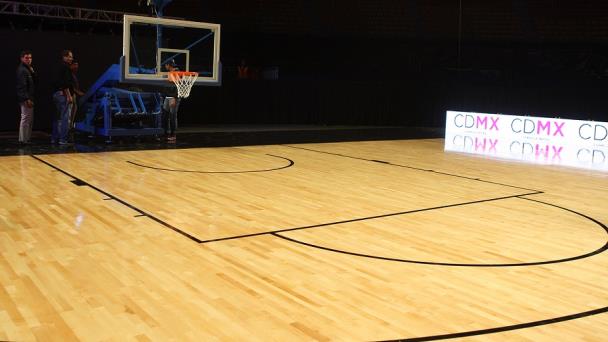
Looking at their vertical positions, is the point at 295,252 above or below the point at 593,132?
below

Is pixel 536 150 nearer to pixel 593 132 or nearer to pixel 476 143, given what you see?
pixel 593 132

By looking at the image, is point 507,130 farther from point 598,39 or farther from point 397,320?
point 397,320

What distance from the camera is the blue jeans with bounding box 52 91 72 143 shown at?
31.5ft

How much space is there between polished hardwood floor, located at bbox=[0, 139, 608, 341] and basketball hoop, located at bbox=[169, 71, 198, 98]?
3.06 meters

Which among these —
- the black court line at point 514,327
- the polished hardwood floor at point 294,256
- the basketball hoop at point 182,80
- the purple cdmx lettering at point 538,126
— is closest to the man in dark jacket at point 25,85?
the polished hardwood floor at point 294,256

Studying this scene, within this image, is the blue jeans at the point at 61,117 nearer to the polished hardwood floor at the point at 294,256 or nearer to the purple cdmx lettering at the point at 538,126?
the polished hardwood floor at the point at 294,256

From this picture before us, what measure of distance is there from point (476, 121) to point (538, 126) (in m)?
1.47

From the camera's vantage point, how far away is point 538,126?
39.8 ft

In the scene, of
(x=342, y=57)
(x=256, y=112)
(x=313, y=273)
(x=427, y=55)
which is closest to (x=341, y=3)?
(x=342, y=57)

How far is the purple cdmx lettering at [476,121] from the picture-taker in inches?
504

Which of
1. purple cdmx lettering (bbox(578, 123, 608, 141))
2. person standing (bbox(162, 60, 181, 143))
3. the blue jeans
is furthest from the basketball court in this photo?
purple cdmx lettering (bbox(578, 123, 608, 141))

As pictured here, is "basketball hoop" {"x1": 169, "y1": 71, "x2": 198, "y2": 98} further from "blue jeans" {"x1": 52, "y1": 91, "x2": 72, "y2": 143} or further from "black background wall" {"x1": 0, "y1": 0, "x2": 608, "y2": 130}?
"black background wall" {"x1": 0, "y1": 0, "x2": 608, "y2": 130}

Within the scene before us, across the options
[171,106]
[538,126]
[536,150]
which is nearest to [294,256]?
[171,106]

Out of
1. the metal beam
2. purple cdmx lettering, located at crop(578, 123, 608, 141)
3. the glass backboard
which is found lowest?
purple cdmx lettering, located at crop(578, 123, 608, 141)
